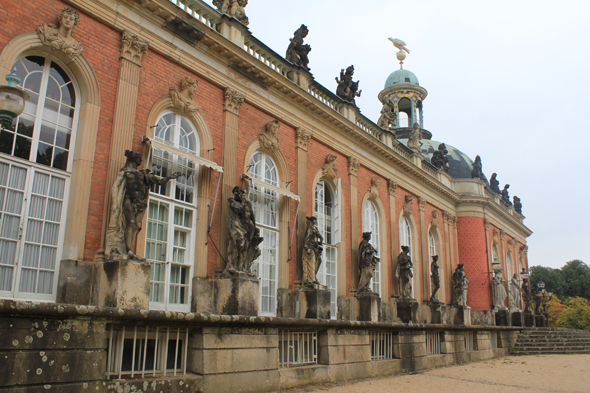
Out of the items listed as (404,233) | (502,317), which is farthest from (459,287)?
(404,233)

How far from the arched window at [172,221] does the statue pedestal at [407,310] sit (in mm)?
10237

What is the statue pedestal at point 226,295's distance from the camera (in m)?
11.0

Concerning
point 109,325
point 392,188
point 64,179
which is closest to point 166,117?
point 64,179

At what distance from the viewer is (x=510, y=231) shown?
110 feet

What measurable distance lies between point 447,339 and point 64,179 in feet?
44.9

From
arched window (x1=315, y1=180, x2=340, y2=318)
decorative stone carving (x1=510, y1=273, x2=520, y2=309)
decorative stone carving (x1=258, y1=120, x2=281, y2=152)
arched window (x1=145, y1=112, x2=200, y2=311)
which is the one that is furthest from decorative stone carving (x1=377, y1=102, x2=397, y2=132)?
decorative stone carving (x1=510, y1=273, x2=520, y2=309)

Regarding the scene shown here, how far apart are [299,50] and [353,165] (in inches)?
182

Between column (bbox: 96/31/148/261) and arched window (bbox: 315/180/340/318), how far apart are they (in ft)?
24.0

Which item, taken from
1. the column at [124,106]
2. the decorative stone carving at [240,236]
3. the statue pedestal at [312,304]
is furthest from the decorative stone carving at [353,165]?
the column at [124,106]

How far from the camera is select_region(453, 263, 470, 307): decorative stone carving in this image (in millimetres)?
24422

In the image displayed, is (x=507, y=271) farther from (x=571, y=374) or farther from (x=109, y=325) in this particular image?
(x=109, y=325)

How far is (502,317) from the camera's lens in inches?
1061

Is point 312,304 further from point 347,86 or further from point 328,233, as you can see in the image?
point 347,86

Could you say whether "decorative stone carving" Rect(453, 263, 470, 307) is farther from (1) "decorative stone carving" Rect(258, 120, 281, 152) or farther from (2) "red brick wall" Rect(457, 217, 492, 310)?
(1) "decorative stone carving" Rect(258, 120, 281, 152)
